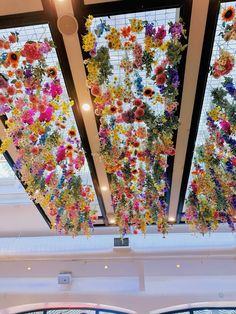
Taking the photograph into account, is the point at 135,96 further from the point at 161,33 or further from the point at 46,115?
the point at 46,115

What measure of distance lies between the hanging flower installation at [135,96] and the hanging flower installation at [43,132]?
1.68 ft

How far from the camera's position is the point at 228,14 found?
107 inches

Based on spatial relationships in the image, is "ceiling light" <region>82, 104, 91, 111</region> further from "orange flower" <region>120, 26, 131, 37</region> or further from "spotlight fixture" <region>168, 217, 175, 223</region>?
"spotlight fixture" <region>168, 217, 175, 223</region>

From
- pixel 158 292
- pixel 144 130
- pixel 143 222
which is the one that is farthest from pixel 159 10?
pixel 158 292

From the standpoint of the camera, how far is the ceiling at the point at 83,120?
9.80 ft

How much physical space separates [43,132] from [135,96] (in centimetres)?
132

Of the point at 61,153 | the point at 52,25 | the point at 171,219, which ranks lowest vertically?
the point at 171,219

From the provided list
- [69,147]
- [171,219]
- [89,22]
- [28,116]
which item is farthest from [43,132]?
[171,219]

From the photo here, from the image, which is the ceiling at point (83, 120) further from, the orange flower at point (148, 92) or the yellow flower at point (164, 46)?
the orange flower at point (148, 92)

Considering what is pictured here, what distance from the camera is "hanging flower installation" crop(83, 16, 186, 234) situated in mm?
2973

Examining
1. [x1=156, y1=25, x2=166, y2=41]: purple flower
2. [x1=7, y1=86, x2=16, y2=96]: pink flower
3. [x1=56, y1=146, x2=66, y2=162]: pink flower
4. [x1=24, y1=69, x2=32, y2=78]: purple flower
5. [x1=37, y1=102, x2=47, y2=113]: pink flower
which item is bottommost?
[x1=56, y1=146, x2=66, y2=162]: pink flower

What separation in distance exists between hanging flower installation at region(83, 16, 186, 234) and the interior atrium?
0.05 ft

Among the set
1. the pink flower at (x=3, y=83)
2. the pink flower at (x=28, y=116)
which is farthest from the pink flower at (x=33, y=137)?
the pink flower at (x=3, y=83)

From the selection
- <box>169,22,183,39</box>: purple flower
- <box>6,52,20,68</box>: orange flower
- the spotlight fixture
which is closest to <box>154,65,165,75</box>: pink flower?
<box>169,22,183,39</box>: purple flower
